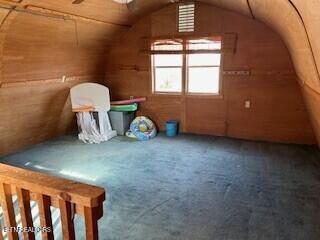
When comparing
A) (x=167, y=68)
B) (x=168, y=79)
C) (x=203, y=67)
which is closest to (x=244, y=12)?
(x=203, y=67)

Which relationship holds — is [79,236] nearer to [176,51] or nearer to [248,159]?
[248,159]

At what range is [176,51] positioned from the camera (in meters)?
5.26

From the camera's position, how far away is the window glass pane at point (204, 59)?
5.14 meters

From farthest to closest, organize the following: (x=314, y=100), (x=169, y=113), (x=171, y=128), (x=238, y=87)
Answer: (x=169, y=113) < (x=171, y=128) < (x=238, y=87) < (x=314, y=100)

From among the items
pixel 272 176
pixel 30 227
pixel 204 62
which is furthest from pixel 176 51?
pixel 30 227

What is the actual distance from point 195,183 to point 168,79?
9.21 feet

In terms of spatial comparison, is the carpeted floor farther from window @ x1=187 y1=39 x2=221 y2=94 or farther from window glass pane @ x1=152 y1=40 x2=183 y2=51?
window glass pane @ x1=152 y1=40 x2=183 y2=51

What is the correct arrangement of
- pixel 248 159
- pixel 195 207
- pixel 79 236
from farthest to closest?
pixel 248 159
pixel 195 207
pixel 79 236

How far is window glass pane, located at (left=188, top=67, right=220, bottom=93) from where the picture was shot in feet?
17.2

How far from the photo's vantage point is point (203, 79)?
17.6ft

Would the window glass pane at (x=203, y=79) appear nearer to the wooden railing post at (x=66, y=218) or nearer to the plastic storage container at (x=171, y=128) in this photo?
the plastic storage container at (x=171, y=128)

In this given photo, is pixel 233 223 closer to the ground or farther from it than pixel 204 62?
closer to the ground

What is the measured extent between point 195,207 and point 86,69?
3738 mm

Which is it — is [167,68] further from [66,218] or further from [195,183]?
[66,218]
